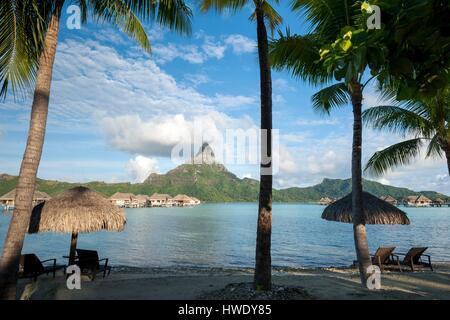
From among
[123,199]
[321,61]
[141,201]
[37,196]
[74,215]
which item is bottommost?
[74,215]

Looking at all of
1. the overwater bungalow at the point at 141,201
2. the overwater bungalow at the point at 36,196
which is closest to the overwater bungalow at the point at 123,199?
the overwater bungalow at the point at 141,201

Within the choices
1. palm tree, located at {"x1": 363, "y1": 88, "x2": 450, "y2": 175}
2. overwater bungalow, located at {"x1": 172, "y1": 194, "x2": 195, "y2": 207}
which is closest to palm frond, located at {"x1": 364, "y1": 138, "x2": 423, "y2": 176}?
palm tree, located at {"x1": 363, "y1": 88, "x2": 450, "y2": 175}

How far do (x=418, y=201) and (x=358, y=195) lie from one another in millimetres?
156707

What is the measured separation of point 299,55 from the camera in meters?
8.23

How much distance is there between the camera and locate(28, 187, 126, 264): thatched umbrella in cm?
974

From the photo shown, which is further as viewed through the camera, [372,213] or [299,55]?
[372,213]

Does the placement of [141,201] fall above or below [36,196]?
below

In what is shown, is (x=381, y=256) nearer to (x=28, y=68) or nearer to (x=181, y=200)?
(x=28, y=68)

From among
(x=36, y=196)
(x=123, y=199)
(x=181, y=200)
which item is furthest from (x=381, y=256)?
(x=181, y=200)

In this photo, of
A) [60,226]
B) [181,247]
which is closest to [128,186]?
[181,247]

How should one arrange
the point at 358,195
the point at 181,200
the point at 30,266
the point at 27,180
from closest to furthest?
the point at 27,180
the point at 358,195
the point at 30,266
the point at 181,200

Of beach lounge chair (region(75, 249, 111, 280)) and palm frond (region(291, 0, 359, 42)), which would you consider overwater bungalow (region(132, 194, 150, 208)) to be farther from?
palm frond (region(291, 0, 359, 42))

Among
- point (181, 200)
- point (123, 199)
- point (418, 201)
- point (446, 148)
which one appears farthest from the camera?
point (418, 201)
